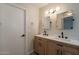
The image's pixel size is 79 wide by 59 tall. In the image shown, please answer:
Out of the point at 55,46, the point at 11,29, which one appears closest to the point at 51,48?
the point at 55,46

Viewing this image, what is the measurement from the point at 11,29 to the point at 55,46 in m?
0.98

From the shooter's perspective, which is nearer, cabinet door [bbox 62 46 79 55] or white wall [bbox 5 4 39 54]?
cabinet door [bbox 62 46 79 55]

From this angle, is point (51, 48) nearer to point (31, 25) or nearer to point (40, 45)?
point (40, 45)

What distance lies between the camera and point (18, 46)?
5.49ft

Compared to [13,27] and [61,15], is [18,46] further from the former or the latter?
[61,15]

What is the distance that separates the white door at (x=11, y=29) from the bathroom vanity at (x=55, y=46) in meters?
0.37

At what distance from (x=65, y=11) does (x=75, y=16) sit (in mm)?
306

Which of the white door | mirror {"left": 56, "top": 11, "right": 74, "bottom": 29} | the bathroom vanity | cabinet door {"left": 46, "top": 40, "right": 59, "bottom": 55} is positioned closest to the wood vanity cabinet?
the bathroom vanity

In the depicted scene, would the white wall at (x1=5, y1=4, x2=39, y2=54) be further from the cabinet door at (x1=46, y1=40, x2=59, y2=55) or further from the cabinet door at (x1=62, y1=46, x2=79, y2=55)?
the cabinet door at (x1=62, y1=46, x2=79, y2=55)

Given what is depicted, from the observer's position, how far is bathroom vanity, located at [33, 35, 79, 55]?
1.41 m

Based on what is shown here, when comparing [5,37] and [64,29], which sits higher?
[64,29]

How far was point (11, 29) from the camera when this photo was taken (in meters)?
1.58

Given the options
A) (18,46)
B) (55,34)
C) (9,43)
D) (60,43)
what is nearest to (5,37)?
(9,43)
